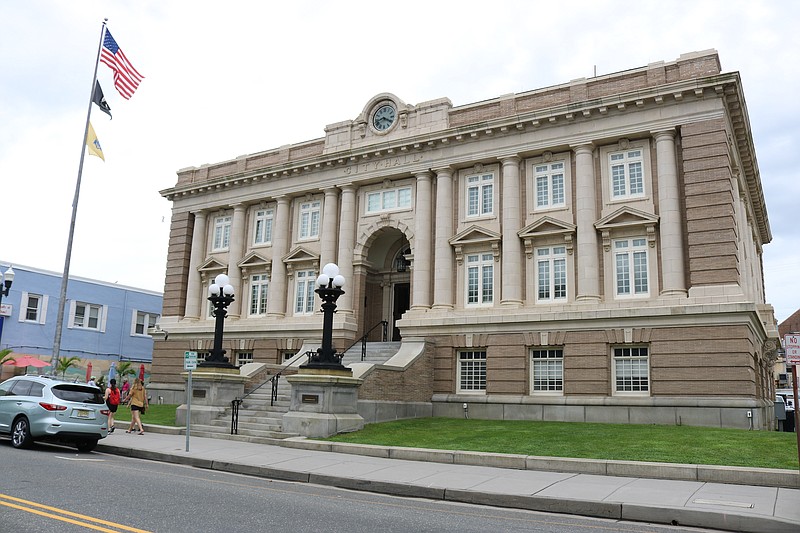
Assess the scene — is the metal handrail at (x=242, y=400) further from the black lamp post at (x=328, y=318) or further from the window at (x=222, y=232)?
A: the window at (x=222, y=232)

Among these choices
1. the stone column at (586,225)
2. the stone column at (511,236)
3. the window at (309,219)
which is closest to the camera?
the stone column at (586,225)

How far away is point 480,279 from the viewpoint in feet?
93.5

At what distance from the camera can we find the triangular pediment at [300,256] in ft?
109

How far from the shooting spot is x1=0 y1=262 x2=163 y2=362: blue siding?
1711 inches

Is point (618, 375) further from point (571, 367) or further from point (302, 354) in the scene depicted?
point (302, 354)

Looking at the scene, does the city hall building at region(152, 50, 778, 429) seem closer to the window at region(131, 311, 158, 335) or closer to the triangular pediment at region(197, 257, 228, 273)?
the triangular pediment at region(197, 257, 228, 273)

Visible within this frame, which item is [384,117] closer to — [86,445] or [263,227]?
[263,227]

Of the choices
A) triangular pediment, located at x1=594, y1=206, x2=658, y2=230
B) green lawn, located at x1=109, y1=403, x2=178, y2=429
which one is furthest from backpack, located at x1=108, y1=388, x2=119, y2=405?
triangular pediment, located at x1=594, y1=206, x2=658, y2=230

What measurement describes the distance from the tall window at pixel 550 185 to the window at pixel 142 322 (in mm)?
36074

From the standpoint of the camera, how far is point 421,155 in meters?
30.5

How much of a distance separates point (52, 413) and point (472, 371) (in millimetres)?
16209

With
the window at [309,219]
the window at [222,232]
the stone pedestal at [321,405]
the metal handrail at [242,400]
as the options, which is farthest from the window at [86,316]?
the stone pedestal at [321,405]

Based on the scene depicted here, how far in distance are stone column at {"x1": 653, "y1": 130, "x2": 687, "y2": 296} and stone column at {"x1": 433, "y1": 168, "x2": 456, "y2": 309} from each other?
8.74 m

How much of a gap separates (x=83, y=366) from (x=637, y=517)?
45.4 metres
